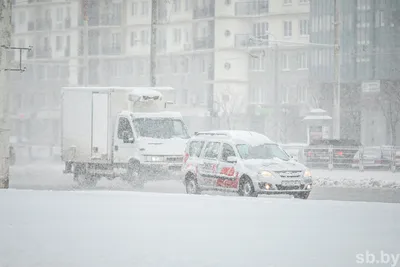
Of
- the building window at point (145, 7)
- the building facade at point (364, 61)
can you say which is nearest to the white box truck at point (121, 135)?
the building facade at point (364, 61)

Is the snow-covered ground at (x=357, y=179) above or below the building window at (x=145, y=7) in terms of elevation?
below

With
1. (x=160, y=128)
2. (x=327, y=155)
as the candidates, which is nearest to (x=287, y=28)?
(x=327, y=155)

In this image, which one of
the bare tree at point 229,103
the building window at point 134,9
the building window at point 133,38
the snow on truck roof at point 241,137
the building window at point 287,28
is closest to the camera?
the snow on truck roof at point 241,137

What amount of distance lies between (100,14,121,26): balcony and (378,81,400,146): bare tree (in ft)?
107

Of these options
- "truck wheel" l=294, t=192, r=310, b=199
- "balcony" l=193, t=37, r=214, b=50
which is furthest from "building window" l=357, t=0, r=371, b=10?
"truck wheel" l=294, t=192, r=310, b=199

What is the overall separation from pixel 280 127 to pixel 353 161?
4450 cm

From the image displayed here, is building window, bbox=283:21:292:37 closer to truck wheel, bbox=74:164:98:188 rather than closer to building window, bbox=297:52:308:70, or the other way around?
building window, bbox=297:52:308:70

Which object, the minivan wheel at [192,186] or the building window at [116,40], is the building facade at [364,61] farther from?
the minivan wheel at [192,186]

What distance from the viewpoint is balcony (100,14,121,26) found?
104m

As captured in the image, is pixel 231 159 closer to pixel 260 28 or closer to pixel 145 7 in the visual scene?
pixel 260 28

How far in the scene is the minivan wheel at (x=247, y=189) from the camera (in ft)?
84.2

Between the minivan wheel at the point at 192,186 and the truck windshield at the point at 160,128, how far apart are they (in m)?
3.89

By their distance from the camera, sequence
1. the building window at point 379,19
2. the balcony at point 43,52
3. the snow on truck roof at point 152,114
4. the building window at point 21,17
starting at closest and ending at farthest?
the snow on truck roof at point 152,114 → the building window at point 379,19 → the balcony at point 43,52 → the building window at point 21,17

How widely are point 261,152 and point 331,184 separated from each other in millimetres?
9981
